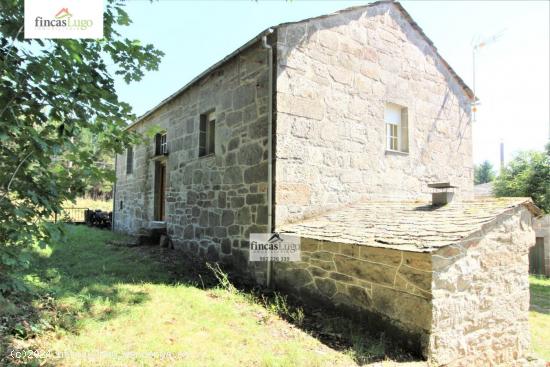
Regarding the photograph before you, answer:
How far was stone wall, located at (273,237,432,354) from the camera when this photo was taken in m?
3.88

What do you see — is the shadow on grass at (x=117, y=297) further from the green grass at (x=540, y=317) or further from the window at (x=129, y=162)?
the window at (x=129, y=162)

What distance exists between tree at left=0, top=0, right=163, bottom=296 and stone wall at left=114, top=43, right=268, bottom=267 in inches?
127

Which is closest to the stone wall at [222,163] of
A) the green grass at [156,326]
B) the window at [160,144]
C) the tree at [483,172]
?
the window at [160,144]

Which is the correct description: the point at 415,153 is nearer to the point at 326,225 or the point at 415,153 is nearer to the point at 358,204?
the point at 358,204

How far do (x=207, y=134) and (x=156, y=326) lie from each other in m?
5.28

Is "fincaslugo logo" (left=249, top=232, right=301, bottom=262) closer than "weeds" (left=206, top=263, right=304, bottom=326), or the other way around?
"weeds" (left=206, top=263, right=304, bottom=326)

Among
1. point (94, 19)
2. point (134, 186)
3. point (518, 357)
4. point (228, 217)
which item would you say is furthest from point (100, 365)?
point (134, 186)

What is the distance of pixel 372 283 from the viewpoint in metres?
4.50

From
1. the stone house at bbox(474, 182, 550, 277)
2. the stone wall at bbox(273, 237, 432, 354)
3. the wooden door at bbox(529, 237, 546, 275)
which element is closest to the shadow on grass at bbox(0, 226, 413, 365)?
the stone wall at bbox(273, 237, 432, 354)

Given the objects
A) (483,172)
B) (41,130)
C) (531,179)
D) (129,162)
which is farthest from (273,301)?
(483,172)

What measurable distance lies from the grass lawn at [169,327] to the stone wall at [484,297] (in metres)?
0.75

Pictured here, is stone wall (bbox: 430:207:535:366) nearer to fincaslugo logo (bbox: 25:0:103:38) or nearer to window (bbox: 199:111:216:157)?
fincaslugo logo (bbox: 25:0:103:38)

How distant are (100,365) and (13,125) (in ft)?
7.62

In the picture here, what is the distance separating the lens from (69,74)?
329cm
